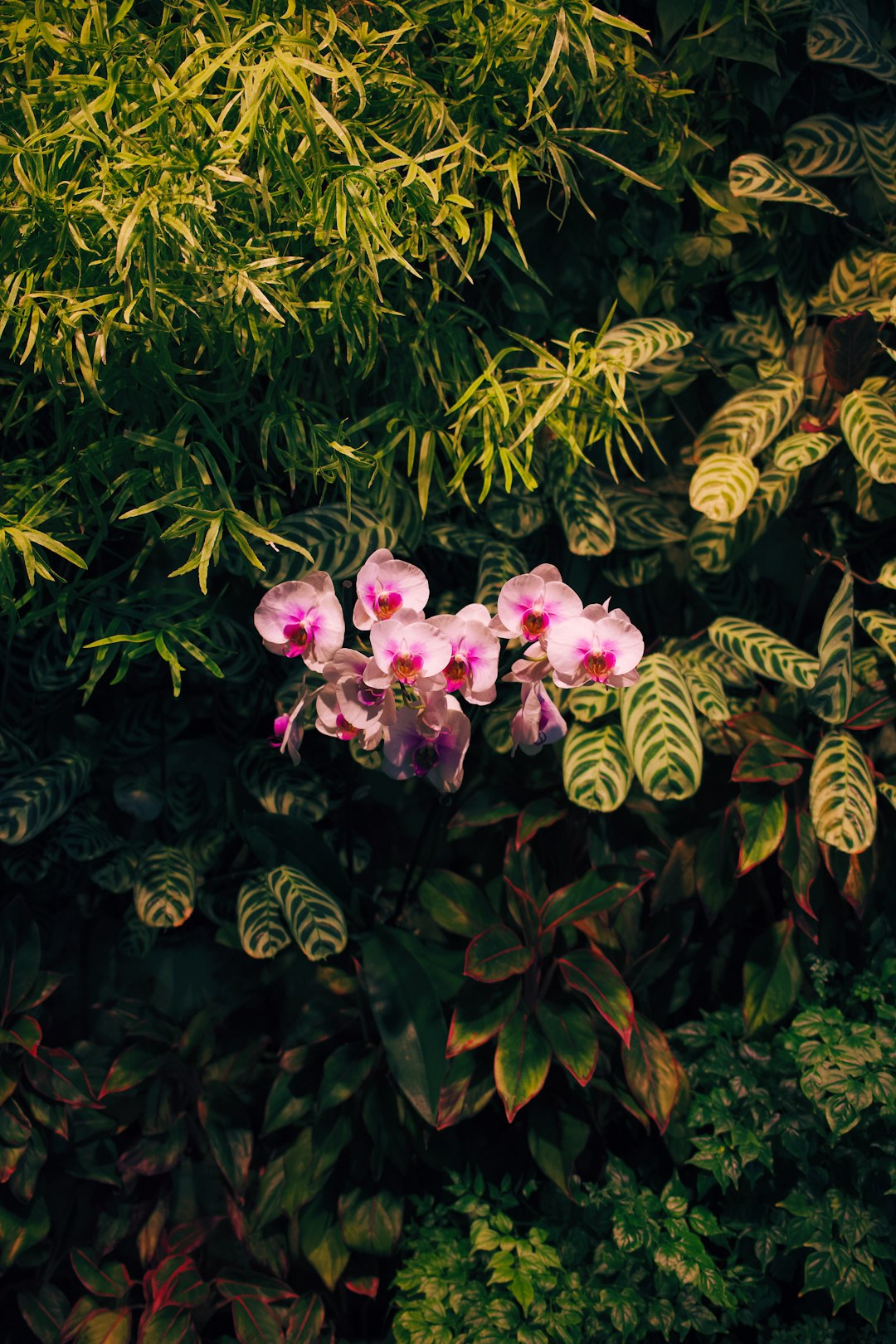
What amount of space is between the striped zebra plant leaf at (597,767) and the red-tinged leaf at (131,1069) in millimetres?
862

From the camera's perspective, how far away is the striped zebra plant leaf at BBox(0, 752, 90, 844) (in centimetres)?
159

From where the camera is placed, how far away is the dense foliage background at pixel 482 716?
1343mm

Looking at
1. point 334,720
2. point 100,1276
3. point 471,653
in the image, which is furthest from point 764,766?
point 100,1276

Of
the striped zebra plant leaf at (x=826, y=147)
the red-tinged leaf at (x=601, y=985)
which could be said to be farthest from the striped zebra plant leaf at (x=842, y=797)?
the striped zebra plant leaf at (x=826, y=147)

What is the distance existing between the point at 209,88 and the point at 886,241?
1.26m

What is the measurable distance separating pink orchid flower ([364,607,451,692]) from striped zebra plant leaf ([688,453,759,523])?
0.60 meters

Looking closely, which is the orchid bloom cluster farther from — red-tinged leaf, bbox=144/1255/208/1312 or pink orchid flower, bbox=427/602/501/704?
red-tinged leaf, bbox=144/1255/208/1312

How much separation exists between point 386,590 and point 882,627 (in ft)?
2.95

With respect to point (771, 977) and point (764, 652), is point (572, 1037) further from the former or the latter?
point (764, 652)

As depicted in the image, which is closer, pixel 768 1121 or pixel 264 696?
pixel 768 1121

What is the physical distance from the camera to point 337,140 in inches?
53.9

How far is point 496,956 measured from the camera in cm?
155

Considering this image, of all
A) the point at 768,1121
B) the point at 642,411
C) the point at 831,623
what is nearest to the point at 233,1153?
the point at 768,1121

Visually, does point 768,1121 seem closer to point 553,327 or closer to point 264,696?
point 264,696
